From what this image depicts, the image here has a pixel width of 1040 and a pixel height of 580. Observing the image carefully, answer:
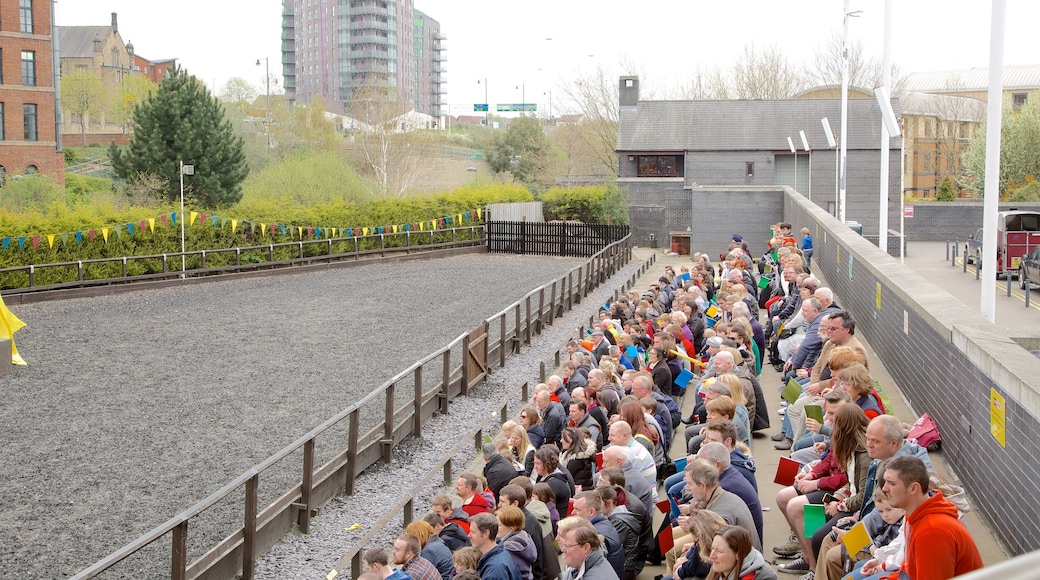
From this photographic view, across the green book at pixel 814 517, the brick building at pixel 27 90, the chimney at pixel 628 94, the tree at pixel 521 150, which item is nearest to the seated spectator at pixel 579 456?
the green book at pixel 814 517

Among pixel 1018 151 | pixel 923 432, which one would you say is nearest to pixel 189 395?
pixel 923 432

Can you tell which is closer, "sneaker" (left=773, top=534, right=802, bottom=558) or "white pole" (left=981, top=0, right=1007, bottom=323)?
"sneaker" (left=773, top=534, right=802, bottom=558)

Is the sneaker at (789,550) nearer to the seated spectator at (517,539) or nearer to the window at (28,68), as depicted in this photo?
the seated spectator at (517,539)

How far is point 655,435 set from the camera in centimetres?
852

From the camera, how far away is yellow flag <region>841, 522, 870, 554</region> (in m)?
5.31

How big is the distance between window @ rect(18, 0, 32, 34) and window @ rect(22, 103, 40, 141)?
377 centimetres

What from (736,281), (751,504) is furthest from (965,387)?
(736,281)

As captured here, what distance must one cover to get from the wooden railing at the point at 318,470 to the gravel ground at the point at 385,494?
0.13 metres

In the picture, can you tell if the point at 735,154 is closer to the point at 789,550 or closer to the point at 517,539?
the point at 789,550

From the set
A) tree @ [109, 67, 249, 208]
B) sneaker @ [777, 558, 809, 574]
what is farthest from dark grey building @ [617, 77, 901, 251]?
sneaker @ [777, 558, 809, 574]

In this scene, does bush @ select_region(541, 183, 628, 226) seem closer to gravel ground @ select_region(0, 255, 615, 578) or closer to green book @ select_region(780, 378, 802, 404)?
gravel ground @ select_region(0, 255, 615, 578)

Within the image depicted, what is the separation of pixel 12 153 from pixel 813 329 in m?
51.0

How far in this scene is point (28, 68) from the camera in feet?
173

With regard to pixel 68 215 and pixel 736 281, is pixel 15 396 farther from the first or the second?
pixel 68 215
